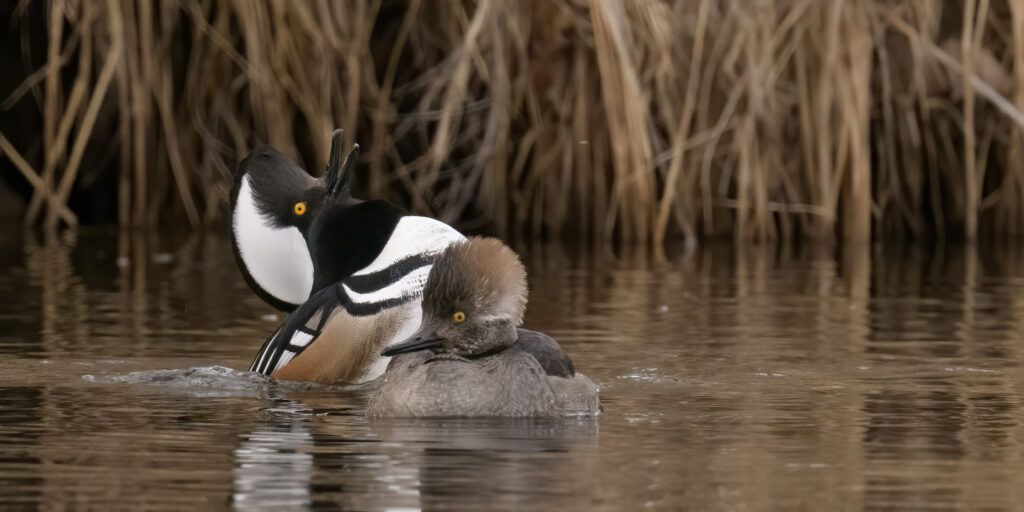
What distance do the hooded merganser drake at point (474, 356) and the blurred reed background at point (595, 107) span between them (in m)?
5.34

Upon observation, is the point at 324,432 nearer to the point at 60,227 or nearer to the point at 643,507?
the point at 643,507

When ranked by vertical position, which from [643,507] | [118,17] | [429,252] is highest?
[118,17]

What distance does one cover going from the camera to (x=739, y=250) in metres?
12.4

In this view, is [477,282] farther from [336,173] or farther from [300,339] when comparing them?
[336,173]

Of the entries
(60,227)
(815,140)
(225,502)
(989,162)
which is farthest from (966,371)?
(60,227)

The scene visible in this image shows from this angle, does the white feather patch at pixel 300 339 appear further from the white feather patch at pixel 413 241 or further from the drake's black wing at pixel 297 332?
the white feather patch at pixel 413 241

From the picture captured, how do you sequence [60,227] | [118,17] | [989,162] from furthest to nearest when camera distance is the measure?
[60,227], [989,162], [118,17]

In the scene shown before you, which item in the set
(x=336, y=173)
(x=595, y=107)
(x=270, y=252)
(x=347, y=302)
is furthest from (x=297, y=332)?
(x=595, y=107)

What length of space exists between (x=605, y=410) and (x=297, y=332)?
1297mm

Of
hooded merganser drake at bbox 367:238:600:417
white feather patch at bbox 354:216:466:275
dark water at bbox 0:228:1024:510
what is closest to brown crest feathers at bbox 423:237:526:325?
hooded merganser drake at bbox 367:238:600:417

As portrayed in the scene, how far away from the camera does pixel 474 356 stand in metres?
5.57

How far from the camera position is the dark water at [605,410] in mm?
4312

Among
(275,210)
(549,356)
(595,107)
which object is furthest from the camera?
(595,107)

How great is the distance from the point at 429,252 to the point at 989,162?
7.62m
